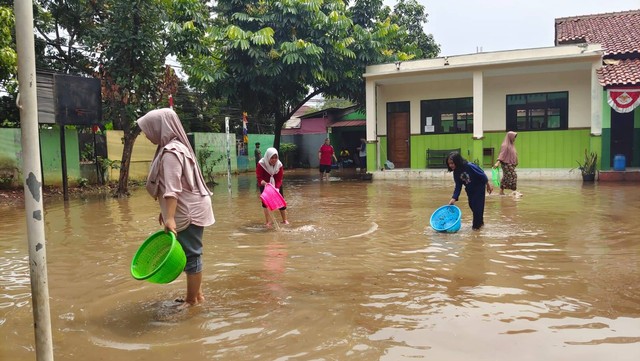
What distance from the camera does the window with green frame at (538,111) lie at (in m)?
17.5

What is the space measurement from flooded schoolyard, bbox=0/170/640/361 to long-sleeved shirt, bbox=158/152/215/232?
2.56 feet

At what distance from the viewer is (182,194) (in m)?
4.11

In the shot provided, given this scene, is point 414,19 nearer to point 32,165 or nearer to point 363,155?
point 363,155

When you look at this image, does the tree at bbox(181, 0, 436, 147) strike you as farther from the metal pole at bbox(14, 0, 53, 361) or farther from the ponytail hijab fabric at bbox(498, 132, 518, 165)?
the metal pole at bbox(14, 0, 53, 361)

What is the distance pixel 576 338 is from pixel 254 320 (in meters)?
2.36

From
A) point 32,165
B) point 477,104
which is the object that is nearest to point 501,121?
point 477,104

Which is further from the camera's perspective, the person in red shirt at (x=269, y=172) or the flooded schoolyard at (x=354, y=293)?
the person in red shirt at (x=269, y=172)

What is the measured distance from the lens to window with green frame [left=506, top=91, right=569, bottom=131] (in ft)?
57.4

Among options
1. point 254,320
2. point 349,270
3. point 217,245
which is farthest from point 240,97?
point 254,320

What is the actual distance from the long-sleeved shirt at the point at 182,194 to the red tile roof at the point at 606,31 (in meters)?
16.6

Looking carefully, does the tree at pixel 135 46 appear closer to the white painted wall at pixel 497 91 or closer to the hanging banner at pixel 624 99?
the white painted wall at pixel 497 91

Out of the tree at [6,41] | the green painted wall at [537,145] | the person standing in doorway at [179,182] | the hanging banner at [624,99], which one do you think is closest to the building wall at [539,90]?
the green painted wall at [537,145]

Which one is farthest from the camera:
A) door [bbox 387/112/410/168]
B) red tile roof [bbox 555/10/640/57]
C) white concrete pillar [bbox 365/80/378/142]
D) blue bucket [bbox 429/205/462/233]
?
door [bbox 387/112/410/168]

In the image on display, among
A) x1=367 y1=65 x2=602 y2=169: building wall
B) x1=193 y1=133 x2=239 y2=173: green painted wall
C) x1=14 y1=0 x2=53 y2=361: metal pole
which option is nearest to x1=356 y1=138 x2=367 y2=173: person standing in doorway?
x1=367 y1=65 x2=602 y2=169: building wall
